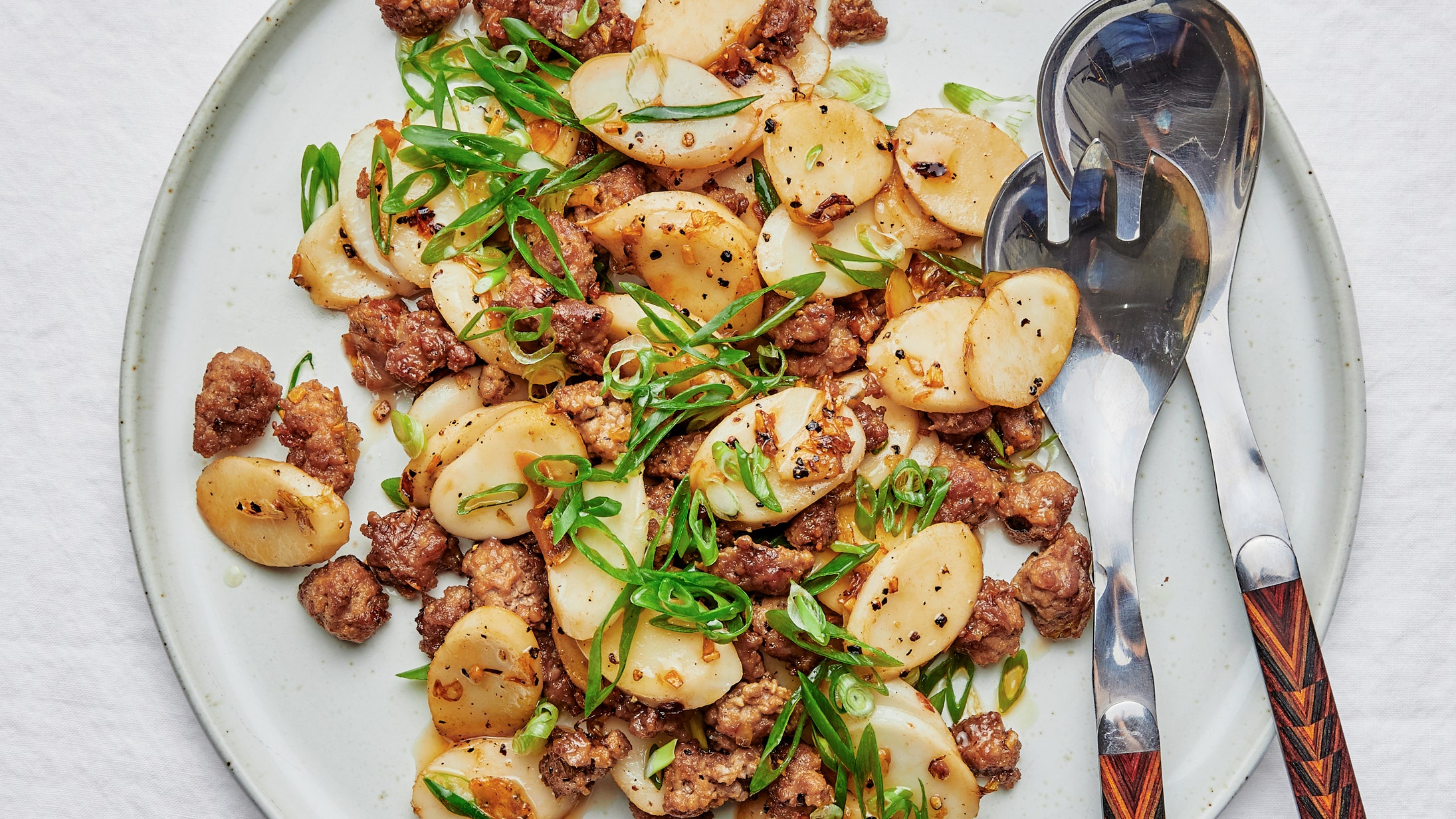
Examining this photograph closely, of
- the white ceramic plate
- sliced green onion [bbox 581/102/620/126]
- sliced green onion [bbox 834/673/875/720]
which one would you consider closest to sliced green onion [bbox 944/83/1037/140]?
the white ceramic plate

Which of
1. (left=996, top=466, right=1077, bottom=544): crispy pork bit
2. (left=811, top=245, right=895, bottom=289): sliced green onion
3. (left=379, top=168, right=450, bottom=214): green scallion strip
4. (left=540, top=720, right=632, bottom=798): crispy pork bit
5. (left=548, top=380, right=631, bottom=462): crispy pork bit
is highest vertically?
(left=379, top=168, right=450, bottom=214): green scallion strip

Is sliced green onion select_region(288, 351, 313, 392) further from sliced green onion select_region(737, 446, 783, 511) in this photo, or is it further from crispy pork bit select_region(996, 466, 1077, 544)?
crispy pork bit select_region(996, 466, 1077, 544)

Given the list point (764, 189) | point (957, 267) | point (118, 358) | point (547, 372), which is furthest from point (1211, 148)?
point (118, 358)

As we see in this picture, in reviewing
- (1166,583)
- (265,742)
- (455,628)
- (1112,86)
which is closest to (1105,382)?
(1166,583)

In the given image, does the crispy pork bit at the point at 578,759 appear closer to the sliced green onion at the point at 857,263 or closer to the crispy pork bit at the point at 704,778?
the crispy pork bit at the point at 704,778

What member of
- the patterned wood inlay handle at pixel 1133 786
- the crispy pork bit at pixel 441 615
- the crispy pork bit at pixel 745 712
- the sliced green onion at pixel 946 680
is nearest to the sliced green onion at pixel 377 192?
the crispy pork bit at pixel 441 615

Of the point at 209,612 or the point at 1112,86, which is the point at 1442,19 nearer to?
the point at 1112,86

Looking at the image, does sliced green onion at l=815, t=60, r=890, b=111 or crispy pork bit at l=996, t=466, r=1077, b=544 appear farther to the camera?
sliced green onion at l=815, t=60, r=890, b=111
